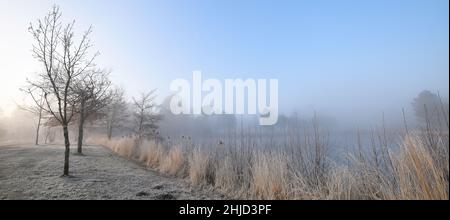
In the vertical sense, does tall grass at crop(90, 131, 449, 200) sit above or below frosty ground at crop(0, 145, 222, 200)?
above

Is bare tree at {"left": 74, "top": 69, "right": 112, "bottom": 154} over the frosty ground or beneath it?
over

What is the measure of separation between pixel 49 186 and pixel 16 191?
0.54 meters

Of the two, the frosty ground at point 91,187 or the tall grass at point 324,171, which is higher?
the tall grass at point 324,171

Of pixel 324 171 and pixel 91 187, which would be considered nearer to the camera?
pixel 324 171

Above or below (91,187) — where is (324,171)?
above

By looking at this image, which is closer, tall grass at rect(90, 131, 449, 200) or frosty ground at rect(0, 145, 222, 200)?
tall grass at rect(90, 131, 449, 200)

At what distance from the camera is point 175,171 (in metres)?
6.98

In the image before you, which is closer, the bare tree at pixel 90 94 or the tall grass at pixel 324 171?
the tall grass at pixel 324 171

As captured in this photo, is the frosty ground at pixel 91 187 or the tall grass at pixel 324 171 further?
the frosty ground at pixel 91 187

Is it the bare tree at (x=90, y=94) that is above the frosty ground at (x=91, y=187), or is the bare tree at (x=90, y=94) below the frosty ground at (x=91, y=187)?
above

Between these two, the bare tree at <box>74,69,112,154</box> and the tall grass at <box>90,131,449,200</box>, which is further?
the bare tree at <box>74,69,112,154</box>
